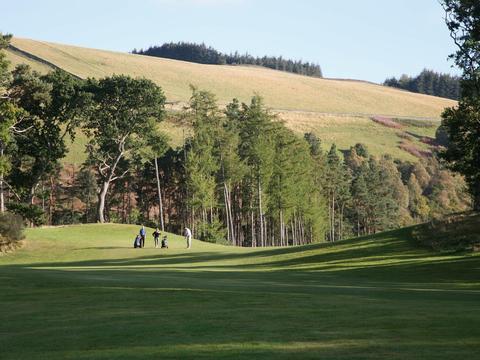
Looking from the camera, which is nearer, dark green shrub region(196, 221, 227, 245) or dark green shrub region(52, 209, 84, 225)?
dark green shrub region(196, 221, 227, 245)

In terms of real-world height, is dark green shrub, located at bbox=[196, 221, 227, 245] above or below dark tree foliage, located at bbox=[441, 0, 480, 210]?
below

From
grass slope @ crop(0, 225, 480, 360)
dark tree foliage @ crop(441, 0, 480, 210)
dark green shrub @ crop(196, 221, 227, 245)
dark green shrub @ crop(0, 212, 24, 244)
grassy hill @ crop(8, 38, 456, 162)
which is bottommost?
dark green shrub @ crop(196, 221, 227, 245)

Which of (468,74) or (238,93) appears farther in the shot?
(238,93)

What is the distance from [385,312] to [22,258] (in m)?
41.7

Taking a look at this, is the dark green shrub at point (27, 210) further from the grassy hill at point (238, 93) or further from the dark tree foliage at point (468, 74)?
the grassy hill at point (238, 93)

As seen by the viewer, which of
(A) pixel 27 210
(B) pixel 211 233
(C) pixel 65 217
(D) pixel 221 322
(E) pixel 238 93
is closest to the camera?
(D) pixel 221 322

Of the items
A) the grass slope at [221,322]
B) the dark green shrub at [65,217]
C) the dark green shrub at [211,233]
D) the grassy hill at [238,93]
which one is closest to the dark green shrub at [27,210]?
the dark green shrub at [211,233]

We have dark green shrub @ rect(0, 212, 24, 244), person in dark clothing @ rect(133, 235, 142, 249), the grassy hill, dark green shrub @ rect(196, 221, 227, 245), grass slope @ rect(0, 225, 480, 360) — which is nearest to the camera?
grass slope @ rect(0, 225, 480, 360)

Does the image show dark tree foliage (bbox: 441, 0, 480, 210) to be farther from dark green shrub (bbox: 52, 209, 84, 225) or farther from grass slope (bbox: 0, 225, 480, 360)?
dark green shrub (bbox: 52, 209, 84, 225)

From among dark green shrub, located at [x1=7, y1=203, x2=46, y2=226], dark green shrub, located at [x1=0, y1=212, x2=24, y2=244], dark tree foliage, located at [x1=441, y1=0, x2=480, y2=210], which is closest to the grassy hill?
dark green shrub, located at [x1=7, y1=203, x2=46, y2=226]

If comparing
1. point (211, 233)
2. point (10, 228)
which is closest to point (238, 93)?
point (211, 233)

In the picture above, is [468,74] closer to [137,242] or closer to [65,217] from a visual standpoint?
[137,242]

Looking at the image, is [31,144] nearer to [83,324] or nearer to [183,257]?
[183,257]

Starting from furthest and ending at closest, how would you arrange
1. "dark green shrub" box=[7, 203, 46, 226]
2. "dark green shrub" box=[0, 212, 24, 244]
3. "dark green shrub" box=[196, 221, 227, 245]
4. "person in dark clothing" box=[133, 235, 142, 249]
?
"dark green shrub" box=[196, 221, 227, 245] < "dark green shrub" box=[7, 203, 46, 226] < "person in dark clothing" box=[133, 235, 142, 249] < "dark green shrub" box=[0, 212, 24, 244]
